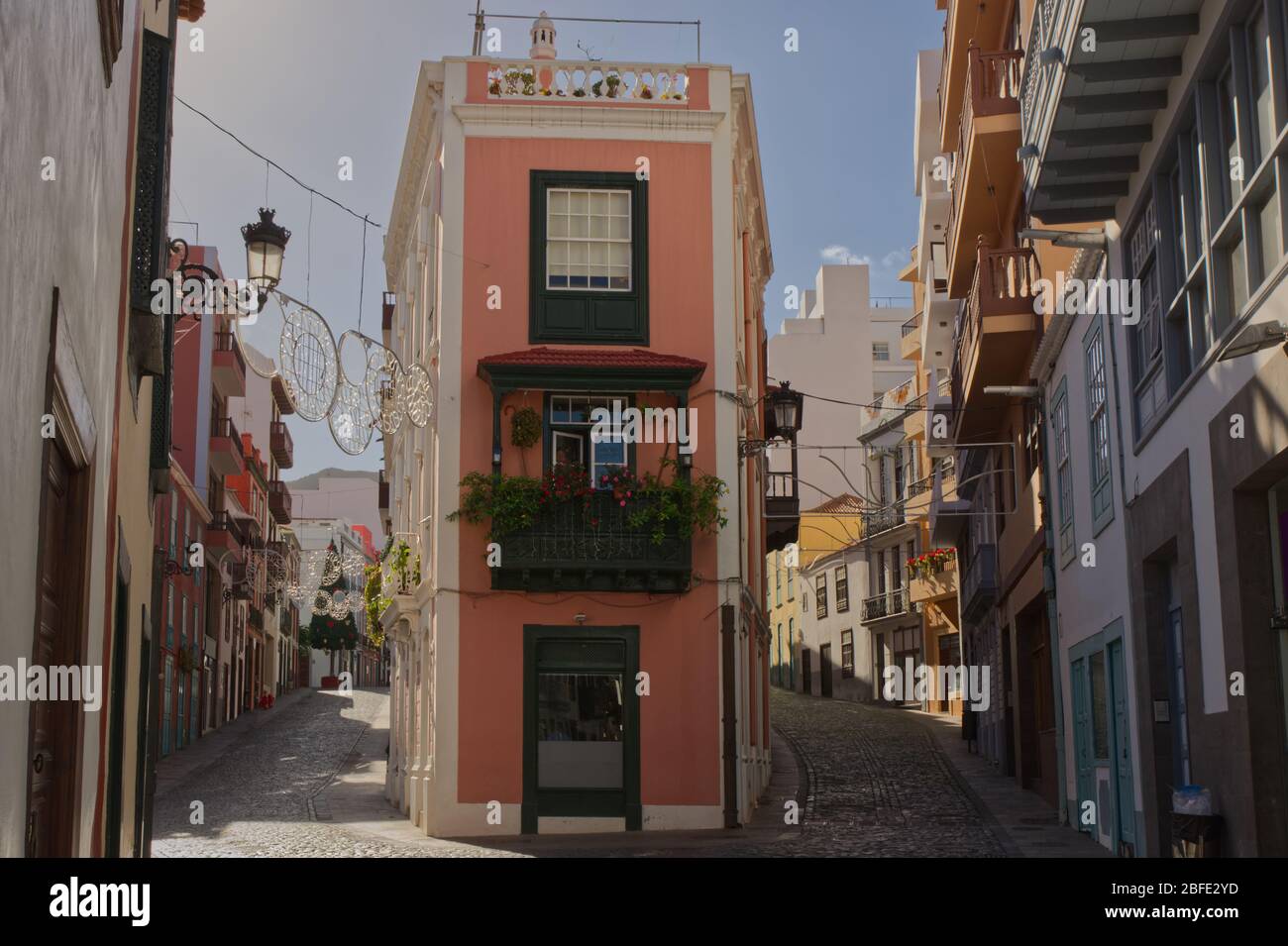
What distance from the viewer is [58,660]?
21.8ft

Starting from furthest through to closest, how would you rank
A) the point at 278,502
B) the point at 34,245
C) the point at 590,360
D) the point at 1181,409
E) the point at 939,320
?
the point at 278,502, the point at 939,320, the point at 590,360, the point at 1181,409, the point at 34,245


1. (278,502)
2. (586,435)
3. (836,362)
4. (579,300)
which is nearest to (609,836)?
(586,435)

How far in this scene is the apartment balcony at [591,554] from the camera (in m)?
21.0

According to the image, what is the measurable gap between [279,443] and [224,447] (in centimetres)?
1906

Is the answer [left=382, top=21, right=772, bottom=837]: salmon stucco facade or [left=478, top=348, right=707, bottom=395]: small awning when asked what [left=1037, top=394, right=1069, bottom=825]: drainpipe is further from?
[left=478, top=348, right=707, bottom=395]: small awning

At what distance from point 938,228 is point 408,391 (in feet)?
94.7

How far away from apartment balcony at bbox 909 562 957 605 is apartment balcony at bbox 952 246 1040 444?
21489mm

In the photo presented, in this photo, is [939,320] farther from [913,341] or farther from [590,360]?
[590,360]

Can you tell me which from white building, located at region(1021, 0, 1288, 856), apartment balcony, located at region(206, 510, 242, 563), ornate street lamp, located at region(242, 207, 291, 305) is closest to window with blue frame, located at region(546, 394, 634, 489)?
white building, located at region(1021, 0, 1288, 856)

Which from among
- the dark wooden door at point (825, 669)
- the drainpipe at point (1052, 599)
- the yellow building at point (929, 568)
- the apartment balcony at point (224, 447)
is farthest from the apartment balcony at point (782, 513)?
the dark wooden door at point (825, 669)

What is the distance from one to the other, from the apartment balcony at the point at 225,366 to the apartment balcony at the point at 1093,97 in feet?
107

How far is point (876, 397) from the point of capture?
189 feet

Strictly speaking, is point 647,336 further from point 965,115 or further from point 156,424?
point 156,424
